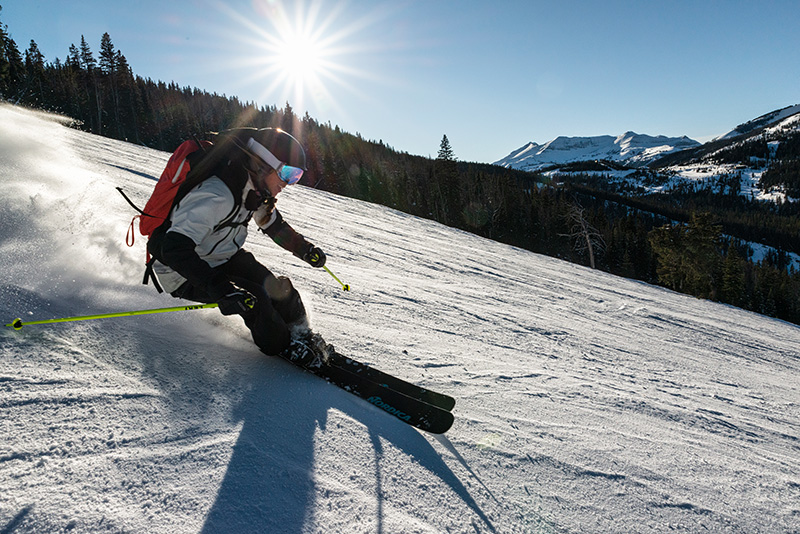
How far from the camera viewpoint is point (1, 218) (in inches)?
123

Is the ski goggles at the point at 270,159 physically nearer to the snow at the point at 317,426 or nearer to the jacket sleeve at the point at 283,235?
the jacket sleeve at the point at 283,235

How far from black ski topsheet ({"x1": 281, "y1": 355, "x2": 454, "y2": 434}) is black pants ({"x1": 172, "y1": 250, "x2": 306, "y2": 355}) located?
20cm

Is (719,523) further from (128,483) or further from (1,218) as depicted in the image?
(1,218)

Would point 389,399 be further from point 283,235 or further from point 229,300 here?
point 283,235

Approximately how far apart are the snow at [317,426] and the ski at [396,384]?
178 millimetres

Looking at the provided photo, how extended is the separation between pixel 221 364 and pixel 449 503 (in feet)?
5.56

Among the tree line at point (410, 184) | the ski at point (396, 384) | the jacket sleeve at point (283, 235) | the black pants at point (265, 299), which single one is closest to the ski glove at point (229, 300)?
the black pants at point (265, 299)

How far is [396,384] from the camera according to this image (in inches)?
111

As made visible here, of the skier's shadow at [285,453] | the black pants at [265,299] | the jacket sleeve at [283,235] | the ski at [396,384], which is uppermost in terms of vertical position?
the jacket sleeve at [283,235]

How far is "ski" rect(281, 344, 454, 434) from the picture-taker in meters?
2.46

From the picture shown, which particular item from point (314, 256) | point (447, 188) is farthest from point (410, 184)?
point (314, 256)

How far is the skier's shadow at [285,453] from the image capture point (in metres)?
1.54

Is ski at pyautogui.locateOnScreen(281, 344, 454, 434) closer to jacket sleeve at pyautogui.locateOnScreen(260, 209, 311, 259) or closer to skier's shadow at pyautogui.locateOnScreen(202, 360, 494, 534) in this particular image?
skier's shadow at pyautogui.locateOnScreen(202, 360, 494, 534)

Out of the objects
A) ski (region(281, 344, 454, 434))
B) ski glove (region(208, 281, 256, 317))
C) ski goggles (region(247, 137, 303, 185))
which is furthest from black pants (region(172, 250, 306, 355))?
ski goggles (region(247, 137, 303, 185))
